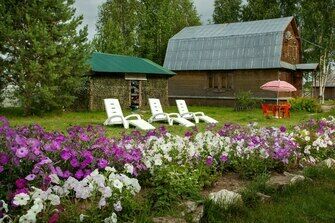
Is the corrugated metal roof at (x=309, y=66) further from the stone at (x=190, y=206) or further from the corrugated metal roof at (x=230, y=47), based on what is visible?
the stone at (x=190, y=206)

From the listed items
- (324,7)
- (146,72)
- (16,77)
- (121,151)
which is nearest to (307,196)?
(121,151)

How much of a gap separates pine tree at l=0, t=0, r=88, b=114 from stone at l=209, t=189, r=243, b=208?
1571cm

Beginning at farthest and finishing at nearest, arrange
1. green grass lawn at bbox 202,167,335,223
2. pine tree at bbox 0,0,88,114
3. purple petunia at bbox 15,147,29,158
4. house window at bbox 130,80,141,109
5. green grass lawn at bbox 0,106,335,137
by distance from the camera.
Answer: house window at bbox 130,80,141,109
pine tree at bbox 0,0,88,114
green grass lawn at bbox 0,106,335,137
green grass lawn at bbox 202,167,335,223
purple petunia at bbox 15,147,29,158

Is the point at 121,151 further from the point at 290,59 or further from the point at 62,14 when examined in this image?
the point at 290,59

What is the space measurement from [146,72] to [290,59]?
467 inches

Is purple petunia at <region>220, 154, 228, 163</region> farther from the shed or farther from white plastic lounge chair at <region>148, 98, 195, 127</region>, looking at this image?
the shed

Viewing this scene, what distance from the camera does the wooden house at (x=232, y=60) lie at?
98.1 feet

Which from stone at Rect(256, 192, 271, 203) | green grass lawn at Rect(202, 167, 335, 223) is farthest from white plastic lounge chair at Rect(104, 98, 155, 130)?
stone at Rect(256, 192, 271, 203)

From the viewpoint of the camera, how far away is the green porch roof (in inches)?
1009

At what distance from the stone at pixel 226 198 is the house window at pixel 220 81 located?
89.1 ft

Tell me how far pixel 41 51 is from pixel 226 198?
53.2 feet

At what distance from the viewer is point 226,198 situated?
4625 mm

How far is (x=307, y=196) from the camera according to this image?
17.8ft

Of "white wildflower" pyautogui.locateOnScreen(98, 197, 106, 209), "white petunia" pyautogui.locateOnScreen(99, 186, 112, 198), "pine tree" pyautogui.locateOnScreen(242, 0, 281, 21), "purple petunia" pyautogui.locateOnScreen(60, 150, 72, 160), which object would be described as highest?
"pine tree" pyautogui.locateOnScreen(242, 0, 281, 21)
